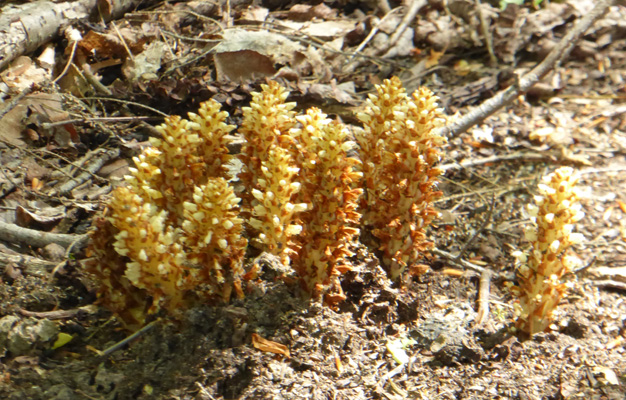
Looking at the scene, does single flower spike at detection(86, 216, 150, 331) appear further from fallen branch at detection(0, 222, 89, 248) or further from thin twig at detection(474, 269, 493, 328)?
thin twig at detection(474, 269, 493, 328)

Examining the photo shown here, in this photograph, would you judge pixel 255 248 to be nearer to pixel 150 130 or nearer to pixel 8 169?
pixel 150 130

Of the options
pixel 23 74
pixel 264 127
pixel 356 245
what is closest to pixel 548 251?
pixel 356 245

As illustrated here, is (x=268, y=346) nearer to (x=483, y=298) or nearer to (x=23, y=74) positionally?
(x=483, y=298)

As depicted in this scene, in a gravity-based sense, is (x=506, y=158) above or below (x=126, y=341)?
below

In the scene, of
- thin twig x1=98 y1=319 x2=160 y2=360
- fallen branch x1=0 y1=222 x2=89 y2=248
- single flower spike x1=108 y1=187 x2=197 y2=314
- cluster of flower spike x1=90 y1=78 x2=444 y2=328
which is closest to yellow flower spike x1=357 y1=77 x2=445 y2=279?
cluster of flower spike x1=90 y1=78 x2=444 y2=328

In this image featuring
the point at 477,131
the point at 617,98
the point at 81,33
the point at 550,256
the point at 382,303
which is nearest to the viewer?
the point at 550,256

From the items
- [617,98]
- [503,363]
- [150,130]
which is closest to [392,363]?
[503,363]
